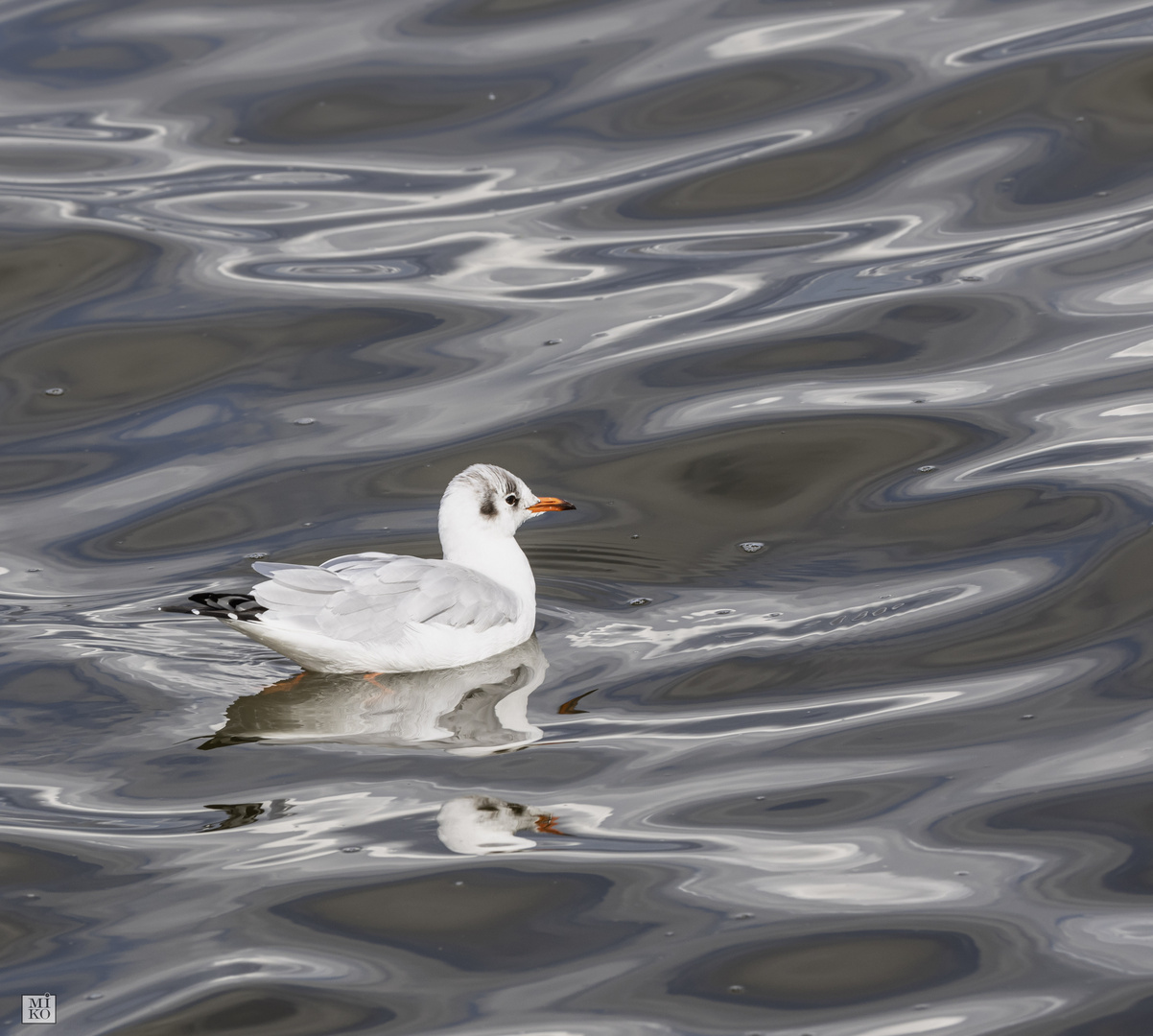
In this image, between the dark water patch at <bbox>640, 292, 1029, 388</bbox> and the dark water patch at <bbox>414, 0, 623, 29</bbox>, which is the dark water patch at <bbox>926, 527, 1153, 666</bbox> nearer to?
the dark water patch at <bbox>640, 292, 1029, 388</bbox>

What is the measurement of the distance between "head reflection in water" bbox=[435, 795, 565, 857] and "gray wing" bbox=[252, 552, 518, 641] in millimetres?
1255

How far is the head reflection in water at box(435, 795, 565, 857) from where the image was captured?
18.6ft

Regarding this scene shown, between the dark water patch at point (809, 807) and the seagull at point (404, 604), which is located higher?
the seagull at point (404, 604)

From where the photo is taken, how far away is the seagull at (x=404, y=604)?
22.5ft

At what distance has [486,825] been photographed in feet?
19.1

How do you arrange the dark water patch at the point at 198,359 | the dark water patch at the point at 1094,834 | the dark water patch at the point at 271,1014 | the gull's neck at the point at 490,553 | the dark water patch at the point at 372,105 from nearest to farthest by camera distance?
the dark water patch at the point at 271,1014, the dark water patch at the point at 1094,834, the gull's neck at the point at 490,553, the dark water patch at the point at 198,359, the dark water patch at the point at 372,105

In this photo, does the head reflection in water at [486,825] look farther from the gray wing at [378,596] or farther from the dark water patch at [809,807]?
the gray wing at [378,596]

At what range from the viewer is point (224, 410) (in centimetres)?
1019

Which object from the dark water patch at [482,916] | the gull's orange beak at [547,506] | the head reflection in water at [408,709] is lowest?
the dark water patch at [482,916]

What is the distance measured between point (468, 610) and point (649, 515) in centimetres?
183

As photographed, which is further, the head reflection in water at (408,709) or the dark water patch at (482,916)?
the head reflection in water at (408,709)

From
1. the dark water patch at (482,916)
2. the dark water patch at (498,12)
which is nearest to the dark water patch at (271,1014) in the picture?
the dark water patch at (482,916)

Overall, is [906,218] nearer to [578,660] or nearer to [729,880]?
[578,660]

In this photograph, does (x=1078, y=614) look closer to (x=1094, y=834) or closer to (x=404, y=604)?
(x=1094, y=834)
